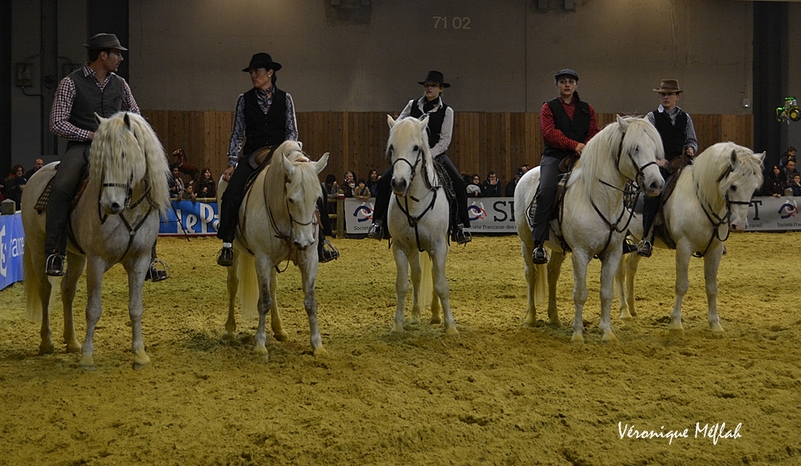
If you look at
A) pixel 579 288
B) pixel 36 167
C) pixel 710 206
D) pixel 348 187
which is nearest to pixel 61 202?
pixel 579 288

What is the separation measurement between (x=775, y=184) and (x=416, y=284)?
47.5 ft

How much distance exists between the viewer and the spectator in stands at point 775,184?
59.5 ft

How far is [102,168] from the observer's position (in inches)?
207

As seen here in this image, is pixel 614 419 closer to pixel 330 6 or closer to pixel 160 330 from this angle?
pixel 160 330

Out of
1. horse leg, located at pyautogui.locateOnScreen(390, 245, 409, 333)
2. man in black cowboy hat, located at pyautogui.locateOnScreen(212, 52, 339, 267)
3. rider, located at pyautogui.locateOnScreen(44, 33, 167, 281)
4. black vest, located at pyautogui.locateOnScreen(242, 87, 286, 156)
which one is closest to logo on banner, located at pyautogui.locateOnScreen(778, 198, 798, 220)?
horse leg, located at pyautogui.locateOnScreen(390, 245, 409, 333)

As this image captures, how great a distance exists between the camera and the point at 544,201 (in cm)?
684

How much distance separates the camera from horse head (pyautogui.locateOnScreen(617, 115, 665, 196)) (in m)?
6.02

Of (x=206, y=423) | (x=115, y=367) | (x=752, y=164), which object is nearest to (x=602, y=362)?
(x=752, y=164)

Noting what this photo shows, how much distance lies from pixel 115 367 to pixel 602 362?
372cm

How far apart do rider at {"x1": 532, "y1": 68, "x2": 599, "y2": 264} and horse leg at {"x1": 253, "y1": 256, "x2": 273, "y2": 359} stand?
2450 millimetres

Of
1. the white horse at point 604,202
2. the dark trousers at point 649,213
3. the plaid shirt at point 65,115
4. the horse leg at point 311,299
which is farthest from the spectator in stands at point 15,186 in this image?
the dark trousers at point 649,213

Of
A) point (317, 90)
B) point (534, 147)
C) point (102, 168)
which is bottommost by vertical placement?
point (102, 168)

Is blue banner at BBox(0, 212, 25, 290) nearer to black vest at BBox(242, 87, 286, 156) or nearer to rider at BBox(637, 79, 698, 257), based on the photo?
black vest at BBox(242, 87, 286, 156)

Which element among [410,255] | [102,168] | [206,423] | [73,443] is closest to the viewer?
[73,443]
